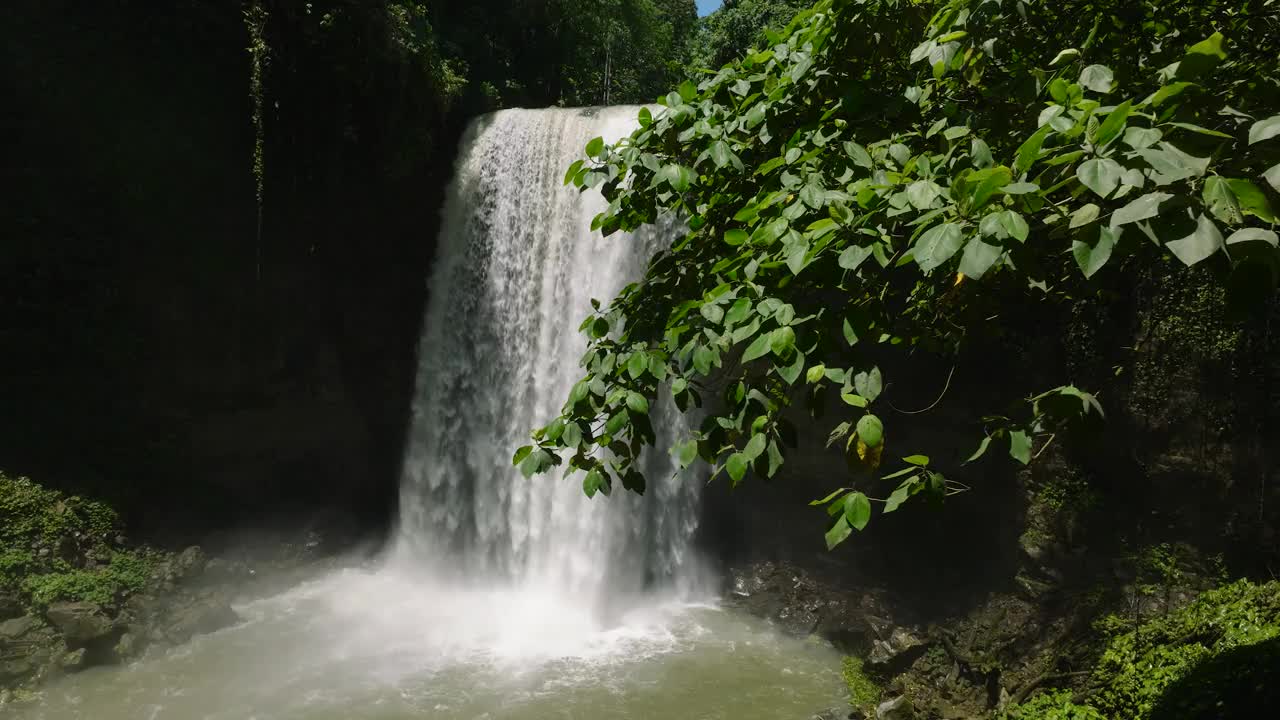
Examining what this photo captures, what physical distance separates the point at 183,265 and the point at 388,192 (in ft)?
10.6

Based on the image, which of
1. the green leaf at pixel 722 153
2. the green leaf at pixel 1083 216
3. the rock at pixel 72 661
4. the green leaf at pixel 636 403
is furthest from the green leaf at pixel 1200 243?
the rock at pixel 72 661

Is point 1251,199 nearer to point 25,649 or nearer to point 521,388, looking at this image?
point 521,388

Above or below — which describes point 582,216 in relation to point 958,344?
above

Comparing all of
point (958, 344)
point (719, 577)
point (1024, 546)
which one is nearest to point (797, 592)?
point (719, 577)

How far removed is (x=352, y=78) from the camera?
11.5 metres

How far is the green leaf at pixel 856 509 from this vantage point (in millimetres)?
1812

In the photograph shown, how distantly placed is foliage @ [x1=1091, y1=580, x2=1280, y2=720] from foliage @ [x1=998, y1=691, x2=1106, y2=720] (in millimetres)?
151

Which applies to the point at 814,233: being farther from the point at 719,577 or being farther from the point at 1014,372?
the point at 719,577

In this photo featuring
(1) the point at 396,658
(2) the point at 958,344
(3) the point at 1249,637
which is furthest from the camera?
(1) the point at 396,658

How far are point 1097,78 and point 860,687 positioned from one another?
7610 millimetres

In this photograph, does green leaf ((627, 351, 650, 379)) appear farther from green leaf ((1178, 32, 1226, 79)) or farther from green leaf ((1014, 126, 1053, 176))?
green leaf ((1178, 32, 1226, 79))

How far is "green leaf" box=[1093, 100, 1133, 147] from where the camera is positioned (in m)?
1.51

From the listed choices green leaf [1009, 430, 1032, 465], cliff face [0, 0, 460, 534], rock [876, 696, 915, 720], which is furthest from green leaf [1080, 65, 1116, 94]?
cliff face [0, 0, 460, 534]

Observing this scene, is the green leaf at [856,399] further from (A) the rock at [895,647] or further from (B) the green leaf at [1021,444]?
(A) the rock at [895,647]
